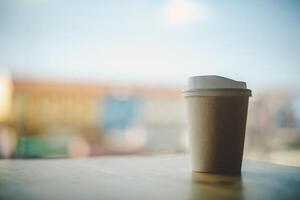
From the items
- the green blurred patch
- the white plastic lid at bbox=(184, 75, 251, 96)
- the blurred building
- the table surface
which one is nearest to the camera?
the table surface

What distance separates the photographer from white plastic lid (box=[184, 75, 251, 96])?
25.2 inches

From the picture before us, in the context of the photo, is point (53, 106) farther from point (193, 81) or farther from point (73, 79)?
point (193, 81)

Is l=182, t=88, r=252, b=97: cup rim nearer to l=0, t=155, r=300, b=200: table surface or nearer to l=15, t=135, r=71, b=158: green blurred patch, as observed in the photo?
l=0, t=155, r=300, b=200: table surface

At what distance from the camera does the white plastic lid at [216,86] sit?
641 millimetres

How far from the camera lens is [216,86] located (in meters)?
0.65

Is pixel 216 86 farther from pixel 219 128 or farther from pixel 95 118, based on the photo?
pixel 95 118

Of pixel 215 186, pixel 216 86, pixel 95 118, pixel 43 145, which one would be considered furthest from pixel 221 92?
pixel 95 118

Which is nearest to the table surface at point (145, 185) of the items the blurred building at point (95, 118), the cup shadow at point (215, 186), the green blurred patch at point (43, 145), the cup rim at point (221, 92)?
the cup shadow at point (215, 186)

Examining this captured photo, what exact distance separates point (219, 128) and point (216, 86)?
0.29 ft

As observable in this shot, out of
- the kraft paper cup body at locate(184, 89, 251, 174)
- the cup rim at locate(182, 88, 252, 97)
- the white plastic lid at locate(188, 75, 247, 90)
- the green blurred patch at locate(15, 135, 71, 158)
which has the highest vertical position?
the white plastic lid at locate(188, 75, 247, 90)

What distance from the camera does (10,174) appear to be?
0.63m

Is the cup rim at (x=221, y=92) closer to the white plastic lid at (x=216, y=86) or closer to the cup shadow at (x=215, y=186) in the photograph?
the white plastic lid at (x=216, y=86)

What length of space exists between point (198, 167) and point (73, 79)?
5.96m

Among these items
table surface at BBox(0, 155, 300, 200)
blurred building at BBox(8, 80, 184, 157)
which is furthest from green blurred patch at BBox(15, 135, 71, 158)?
table surface at BBox(0, 155, 300, 200)
